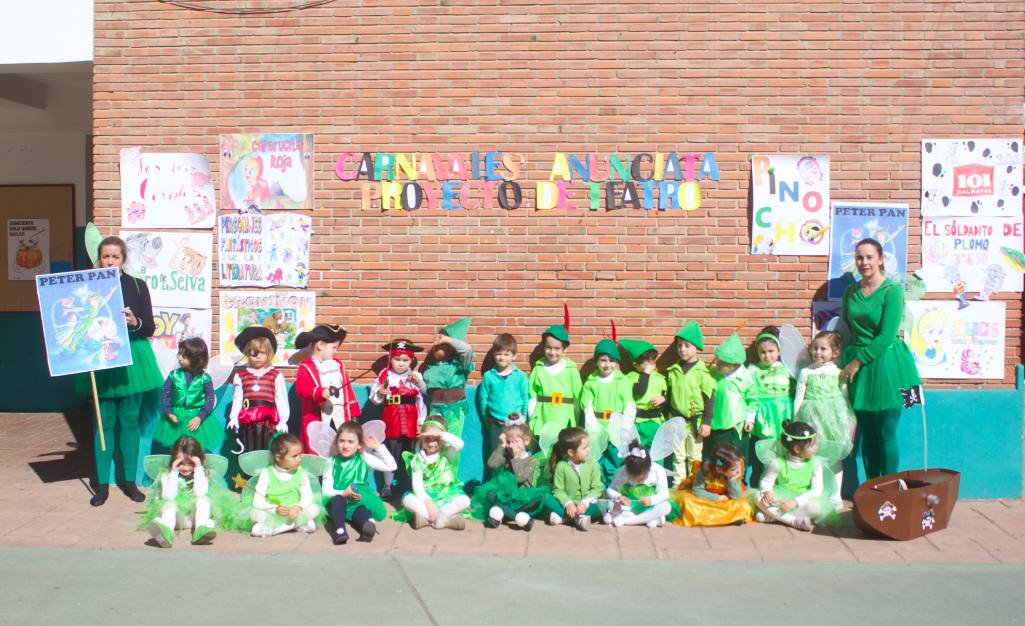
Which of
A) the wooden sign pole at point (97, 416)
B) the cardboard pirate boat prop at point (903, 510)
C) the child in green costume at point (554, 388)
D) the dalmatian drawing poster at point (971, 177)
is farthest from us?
the dalmatian drawing poster at point (971, 177)

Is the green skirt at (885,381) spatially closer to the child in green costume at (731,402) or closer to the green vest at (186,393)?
the child in green costume at (731,402)

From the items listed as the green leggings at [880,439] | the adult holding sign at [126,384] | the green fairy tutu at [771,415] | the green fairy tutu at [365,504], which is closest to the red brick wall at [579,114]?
the green fairy tutu at [771,415]

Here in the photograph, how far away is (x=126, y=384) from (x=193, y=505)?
1348mm

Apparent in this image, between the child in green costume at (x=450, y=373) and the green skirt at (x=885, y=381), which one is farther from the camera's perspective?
the child in green costume at (x=450, y=373)

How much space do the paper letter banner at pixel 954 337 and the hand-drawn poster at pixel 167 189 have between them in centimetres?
562

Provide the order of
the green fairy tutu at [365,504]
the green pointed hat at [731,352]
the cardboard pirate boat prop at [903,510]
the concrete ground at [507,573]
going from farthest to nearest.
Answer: the green pointed hat at [731,352]
the green fairy tutu at [365,504]
the cardboard pirate boat prop at [903,510]
the concrete ground at [507,573]

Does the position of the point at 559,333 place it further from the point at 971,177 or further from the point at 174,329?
the point at 971,177

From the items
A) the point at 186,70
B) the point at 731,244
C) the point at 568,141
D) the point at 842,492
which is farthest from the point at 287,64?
the point at 842,492

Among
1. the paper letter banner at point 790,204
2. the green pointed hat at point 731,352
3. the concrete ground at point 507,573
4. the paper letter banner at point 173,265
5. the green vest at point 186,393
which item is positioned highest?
the paper letter banner at point 790,204

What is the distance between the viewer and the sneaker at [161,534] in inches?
262

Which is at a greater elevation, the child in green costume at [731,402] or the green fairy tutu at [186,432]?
the child in green costume at [731,402]

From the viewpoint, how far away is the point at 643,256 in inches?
327

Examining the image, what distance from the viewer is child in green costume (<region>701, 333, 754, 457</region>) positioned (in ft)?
25.3

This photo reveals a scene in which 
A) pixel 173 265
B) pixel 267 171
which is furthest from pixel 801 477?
pixel 173 265
